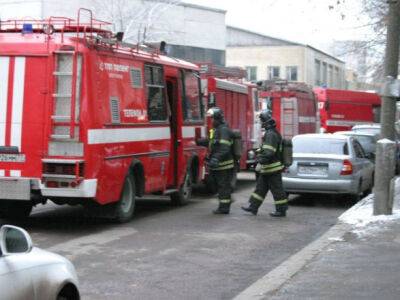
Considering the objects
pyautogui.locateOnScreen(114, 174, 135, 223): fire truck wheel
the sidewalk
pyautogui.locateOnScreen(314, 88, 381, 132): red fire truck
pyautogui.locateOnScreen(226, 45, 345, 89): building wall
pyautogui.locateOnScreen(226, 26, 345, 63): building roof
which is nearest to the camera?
the sidewalk

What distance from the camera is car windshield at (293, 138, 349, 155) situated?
47.7ft

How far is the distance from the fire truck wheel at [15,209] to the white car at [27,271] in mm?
6868

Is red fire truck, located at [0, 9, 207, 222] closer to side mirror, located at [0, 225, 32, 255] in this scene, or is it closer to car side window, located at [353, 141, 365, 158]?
side mirror, located at [0, 225, 32, 255]

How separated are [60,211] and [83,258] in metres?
4.51

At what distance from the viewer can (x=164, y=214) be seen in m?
12.8

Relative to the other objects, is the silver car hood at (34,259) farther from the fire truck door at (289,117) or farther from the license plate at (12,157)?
the fire truck door at (289,117)

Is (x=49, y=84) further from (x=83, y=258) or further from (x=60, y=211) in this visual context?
(x=60, y=211)

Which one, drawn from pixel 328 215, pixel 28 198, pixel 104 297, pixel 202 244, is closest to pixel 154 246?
pixel 202 244

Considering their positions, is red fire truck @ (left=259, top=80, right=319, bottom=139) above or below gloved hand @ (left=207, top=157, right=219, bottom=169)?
above

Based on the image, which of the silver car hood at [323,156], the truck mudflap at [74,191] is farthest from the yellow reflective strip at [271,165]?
the truck mudflap at [74,191]

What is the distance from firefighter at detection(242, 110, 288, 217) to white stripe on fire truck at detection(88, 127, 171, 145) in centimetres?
178

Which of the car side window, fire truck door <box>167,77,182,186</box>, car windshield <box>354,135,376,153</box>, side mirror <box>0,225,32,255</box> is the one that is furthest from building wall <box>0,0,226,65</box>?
side mirror <box>0,225,32,255</box>

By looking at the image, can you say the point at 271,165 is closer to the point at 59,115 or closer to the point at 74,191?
the point at 74,191

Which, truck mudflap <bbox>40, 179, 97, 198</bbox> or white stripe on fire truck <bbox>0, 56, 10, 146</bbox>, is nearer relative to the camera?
truck mudflap <bbox>40, 179, 97, 198</bbox>
